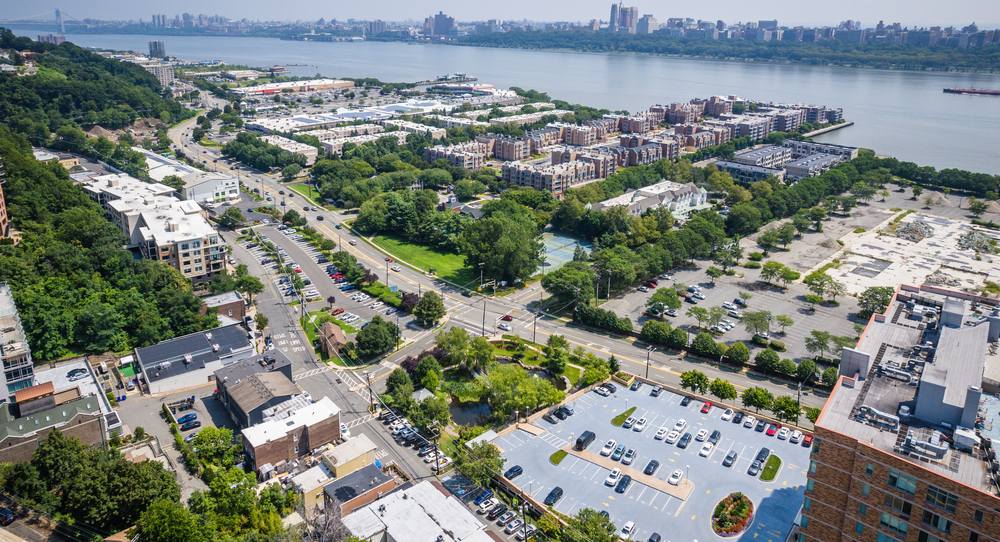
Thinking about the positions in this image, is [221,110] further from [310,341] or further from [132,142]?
[310,341]

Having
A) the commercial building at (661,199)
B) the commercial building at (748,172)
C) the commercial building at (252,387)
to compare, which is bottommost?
the commercial building at (252,387)

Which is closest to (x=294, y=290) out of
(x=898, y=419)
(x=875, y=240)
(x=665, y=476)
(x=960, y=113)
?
(x=665, y=476)

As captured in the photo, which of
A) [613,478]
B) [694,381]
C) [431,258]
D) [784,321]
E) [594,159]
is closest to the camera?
[613,478]

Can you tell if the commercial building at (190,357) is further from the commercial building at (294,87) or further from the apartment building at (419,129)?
the commercial building at (294,87)

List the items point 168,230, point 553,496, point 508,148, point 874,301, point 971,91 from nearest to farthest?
point 553,496 < point 874,301 < point 168,230 < point 508,148 < point 971,91

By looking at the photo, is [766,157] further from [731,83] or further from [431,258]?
[731,83]

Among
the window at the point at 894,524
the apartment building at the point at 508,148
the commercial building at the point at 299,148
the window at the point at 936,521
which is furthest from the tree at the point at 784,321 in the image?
the commercial building at the point at 299,148

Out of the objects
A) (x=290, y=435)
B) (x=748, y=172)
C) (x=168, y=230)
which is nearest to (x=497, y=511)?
(x=290, y=435)
